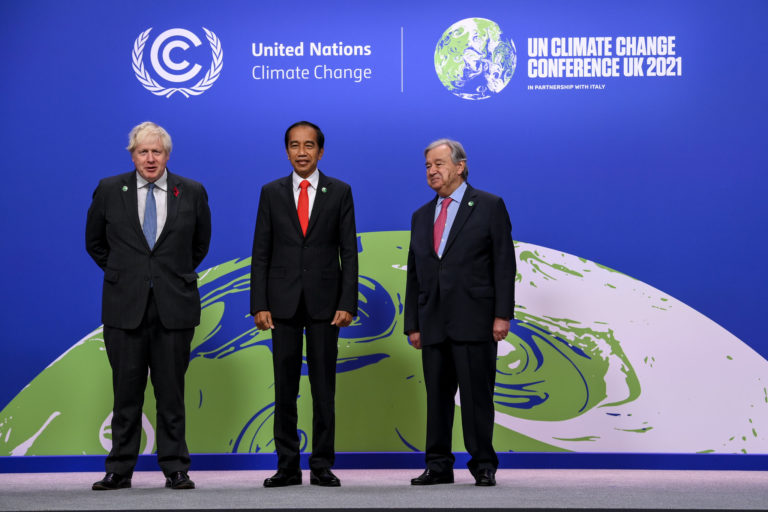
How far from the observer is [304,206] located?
3.71 metres

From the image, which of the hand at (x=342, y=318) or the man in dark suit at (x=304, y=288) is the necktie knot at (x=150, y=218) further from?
the hand at (x=342, y=318)

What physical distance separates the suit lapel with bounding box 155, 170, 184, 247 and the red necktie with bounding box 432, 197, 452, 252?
1.13 m

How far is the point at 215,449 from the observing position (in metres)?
4.35

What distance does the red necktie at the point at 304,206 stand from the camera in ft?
12.1

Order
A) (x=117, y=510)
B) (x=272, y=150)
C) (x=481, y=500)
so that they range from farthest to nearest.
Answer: (x=272, y=150) → (x=481, y=500) → (x=117, y=510)

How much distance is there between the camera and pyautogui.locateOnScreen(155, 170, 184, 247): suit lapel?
3.57m

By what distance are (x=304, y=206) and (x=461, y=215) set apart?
70 centimetres

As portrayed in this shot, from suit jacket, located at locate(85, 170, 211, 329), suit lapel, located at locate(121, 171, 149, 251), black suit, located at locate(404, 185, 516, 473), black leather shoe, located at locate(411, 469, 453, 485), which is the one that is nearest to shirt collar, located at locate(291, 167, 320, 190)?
suit jacket, located at locate(85, 170, 211, 329)

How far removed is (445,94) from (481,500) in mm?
2228

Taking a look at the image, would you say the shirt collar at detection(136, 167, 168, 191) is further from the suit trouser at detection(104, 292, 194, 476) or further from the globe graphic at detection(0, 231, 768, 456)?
the globe graphic at detection(0, 231, 768, 456)

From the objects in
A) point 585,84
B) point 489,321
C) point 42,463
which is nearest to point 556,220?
point 585,84

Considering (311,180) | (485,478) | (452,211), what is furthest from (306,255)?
(485,478)

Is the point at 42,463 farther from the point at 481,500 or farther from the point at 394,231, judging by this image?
the point at 481,500

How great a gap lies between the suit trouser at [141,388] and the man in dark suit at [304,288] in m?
0.40
